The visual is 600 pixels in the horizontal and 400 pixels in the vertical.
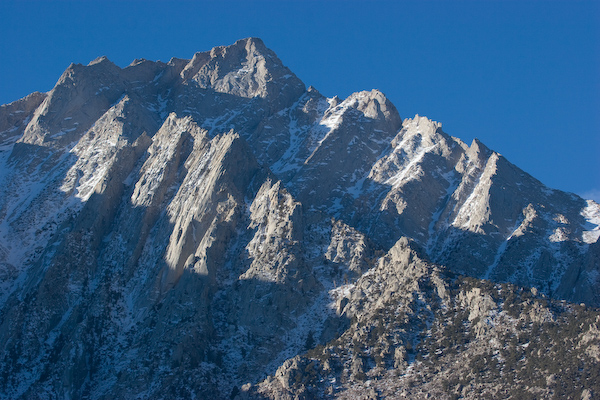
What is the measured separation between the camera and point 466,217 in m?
199

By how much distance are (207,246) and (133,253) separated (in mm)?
18506

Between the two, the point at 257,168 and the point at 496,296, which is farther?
the point at 257,168

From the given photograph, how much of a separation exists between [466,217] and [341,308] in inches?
2263

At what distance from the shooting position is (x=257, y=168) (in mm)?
186875

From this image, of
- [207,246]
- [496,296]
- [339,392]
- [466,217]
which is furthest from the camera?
[466,217]

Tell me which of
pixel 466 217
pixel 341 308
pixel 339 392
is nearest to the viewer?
pixel 339 392

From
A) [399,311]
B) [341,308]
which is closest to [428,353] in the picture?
[399,311]

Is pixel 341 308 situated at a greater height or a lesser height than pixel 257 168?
lesser

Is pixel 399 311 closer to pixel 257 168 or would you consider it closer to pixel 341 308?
pixel 341 308

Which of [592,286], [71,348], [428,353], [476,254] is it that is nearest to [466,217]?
[476,254]

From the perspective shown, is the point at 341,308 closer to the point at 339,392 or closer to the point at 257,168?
the point at 339,392

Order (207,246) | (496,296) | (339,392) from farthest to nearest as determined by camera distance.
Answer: (207,246) < (496,296) < (339,392)

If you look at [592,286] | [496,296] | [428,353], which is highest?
[592,286]

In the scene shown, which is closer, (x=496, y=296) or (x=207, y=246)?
(x=496, y=296)
